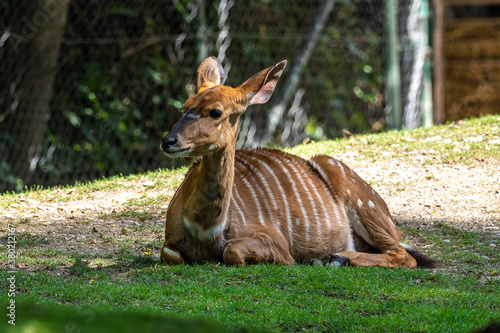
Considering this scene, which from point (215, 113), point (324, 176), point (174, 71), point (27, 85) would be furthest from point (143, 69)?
point (215, 113)

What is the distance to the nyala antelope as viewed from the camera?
13.8 feet

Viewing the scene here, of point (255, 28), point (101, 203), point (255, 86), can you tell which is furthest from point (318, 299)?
point (255, 28)

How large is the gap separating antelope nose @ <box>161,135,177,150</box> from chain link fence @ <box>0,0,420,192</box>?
377 cm

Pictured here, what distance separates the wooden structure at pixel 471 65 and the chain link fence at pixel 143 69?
3.60 meters

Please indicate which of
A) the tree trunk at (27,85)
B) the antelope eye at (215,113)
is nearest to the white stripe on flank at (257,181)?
the antelope eye at (215,113)

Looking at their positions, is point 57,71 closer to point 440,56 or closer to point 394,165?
point 394,165

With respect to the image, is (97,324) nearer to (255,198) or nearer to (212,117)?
(212,117)

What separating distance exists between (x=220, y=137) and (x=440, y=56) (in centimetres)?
595

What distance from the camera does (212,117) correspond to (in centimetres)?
416

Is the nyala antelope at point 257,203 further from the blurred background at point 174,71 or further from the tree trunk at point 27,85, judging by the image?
the tree trunk at point 27,85

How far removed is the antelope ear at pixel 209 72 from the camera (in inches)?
189

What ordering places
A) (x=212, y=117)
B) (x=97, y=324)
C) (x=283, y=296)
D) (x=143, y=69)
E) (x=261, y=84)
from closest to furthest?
(x=97, y=324), (x=283, y=296), (x=212, y=117), (x=261, y=84), (x=143, y=69)

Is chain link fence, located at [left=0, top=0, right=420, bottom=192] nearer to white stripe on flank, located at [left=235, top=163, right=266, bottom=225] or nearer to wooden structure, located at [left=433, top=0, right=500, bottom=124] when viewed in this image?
white stripe on flank, located at [left=235, top=163, right=266, bottom=225]

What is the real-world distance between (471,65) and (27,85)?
314 inches
